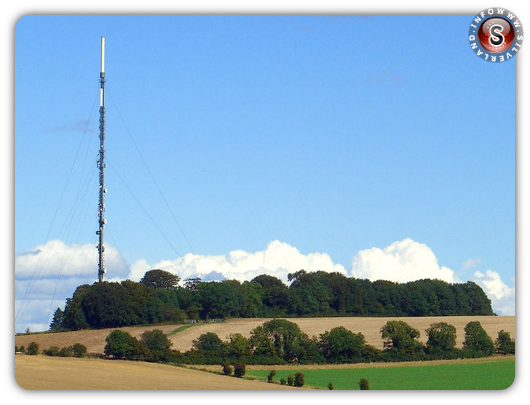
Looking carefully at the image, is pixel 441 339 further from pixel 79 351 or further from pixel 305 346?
pixel 79 351

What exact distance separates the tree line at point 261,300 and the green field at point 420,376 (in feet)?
72.3

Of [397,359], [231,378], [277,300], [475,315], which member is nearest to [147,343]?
[231,378]

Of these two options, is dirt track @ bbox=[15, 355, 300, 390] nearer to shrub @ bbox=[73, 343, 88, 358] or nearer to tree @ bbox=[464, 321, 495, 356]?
shrub @ bbox=[73, 343, 88, 358]

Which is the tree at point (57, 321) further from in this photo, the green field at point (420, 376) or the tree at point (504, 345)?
the tree at point (504, 345)

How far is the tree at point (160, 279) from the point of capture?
Result: 91.7 meters

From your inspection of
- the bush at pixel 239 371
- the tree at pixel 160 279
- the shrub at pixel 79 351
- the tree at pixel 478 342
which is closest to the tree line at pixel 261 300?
the tree at pixel 160 279

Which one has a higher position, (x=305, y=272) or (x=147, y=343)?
(x=305, y=272)

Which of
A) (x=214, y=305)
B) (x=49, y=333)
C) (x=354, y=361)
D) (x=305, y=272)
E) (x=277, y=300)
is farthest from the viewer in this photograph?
(x=305, y=272)

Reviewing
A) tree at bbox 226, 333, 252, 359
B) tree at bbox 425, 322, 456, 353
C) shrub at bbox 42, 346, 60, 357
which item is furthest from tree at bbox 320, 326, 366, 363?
→ shrub at bbox 42, 346, 60, 357

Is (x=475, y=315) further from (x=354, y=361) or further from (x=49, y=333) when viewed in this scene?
(x=49, y=333)

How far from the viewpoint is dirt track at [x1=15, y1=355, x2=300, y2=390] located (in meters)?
32.8

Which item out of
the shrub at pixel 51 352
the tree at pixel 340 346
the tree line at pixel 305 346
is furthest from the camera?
the tree at pixel 340 346
